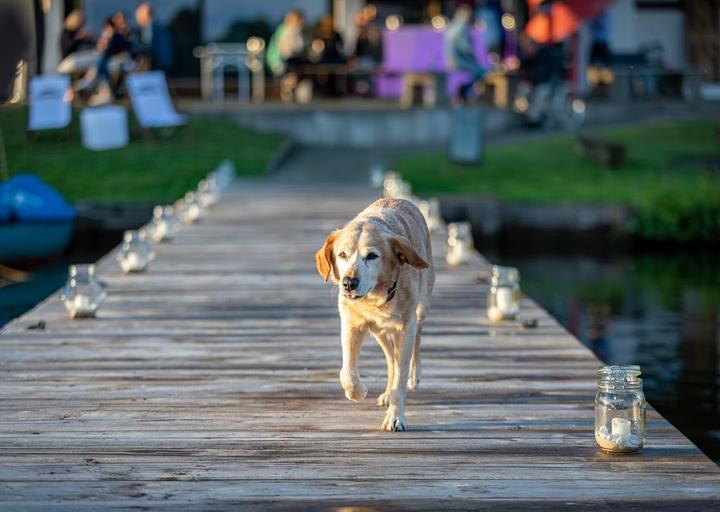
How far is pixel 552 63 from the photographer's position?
80.4 feet

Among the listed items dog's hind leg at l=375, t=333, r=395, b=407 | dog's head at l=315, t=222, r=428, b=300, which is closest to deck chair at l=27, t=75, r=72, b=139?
dog's hind leg at l=375, t=333, r=395, b=407

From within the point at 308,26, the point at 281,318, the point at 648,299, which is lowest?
the point at 648,299

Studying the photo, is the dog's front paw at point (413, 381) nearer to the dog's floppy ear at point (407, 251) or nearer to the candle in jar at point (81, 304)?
the dog's floppy ear at point (407, 251)

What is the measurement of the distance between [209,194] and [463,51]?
8.24 metres

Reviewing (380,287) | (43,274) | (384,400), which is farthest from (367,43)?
(380,287)

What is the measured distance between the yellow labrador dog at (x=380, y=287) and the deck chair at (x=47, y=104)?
15.9 meters

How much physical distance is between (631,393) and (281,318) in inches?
145

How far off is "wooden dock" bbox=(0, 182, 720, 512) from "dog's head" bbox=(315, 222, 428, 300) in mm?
599

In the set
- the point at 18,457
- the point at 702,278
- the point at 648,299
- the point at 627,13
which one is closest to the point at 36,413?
the point at 18,457

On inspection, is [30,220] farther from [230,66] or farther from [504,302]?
[230,66]

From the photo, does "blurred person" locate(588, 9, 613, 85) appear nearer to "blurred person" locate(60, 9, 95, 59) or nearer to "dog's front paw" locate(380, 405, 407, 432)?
"blurred person" locate(60, 9, 95, 59)

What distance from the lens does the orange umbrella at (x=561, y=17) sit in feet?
84.2

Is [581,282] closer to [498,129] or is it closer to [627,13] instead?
[498,129]

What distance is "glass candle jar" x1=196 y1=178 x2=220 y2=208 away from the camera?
16.0m
